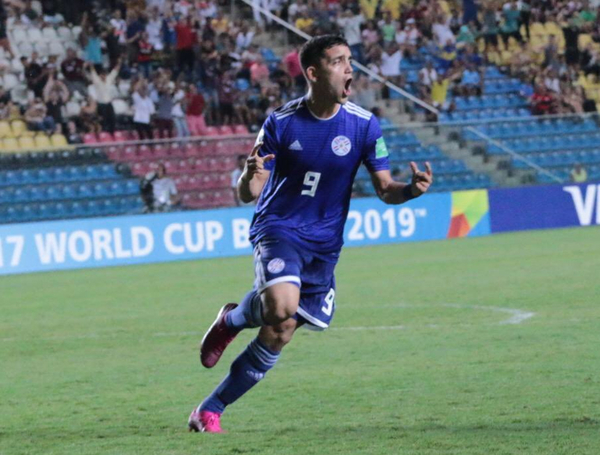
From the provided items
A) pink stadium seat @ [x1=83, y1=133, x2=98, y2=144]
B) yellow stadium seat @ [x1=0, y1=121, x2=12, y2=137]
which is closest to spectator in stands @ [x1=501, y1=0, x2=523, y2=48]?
pink stadium seat @ [x1=83, y1=133, x2=98, y2=144]

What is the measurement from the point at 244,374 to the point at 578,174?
57.3 feet

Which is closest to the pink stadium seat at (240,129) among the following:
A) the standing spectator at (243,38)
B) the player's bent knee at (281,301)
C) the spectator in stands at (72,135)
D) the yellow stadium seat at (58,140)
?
the standing spectator at (243,38)

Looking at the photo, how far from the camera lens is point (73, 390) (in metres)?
7.71

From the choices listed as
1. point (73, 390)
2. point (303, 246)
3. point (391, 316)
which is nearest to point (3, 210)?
point (391, 316)

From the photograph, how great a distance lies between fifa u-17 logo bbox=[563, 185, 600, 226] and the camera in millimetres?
22609

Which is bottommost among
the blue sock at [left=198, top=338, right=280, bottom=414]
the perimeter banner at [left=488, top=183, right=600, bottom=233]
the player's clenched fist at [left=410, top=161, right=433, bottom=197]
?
the perimeter banner at [left=488, top=183, right=600, bottom=233]

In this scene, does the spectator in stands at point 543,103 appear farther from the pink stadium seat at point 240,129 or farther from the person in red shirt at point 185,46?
the person in red shirt at point 185,46

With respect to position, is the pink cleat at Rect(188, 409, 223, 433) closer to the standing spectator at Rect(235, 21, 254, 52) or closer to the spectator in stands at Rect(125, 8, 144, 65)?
the spectator in stands at Rect(125, 8, 144, 65)

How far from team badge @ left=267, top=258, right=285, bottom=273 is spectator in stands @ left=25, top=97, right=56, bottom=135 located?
15231mm

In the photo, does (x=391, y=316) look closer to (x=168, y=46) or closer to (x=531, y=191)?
(x=531, y=191)

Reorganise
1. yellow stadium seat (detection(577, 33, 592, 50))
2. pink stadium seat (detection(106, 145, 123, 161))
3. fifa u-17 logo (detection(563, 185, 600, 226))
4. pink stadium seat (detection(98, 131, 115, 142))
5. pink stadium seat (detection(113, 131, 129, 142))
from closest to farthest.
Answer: pink stadium seat (detection(106, 145, 123, 161)) < pink stadium seat (detection(98, 131, 115, 142)) < pink stadium seat (detection(113, 131, 129, 142)) < fifa u-17 logo (detection(563, 185, 600, 226)) < yellow stadium seat (detection(577, 33, 592, 50))

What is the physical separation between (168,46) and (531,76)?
8302mm

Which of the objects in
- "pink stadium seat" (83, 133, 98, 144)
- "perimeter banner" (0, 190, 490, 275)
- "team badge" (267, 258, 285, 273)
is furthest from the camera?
"pink stadium seat" (83, 133, 98, 144)

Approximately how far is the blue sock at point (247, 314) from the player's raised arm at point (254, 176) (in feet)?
1.58
